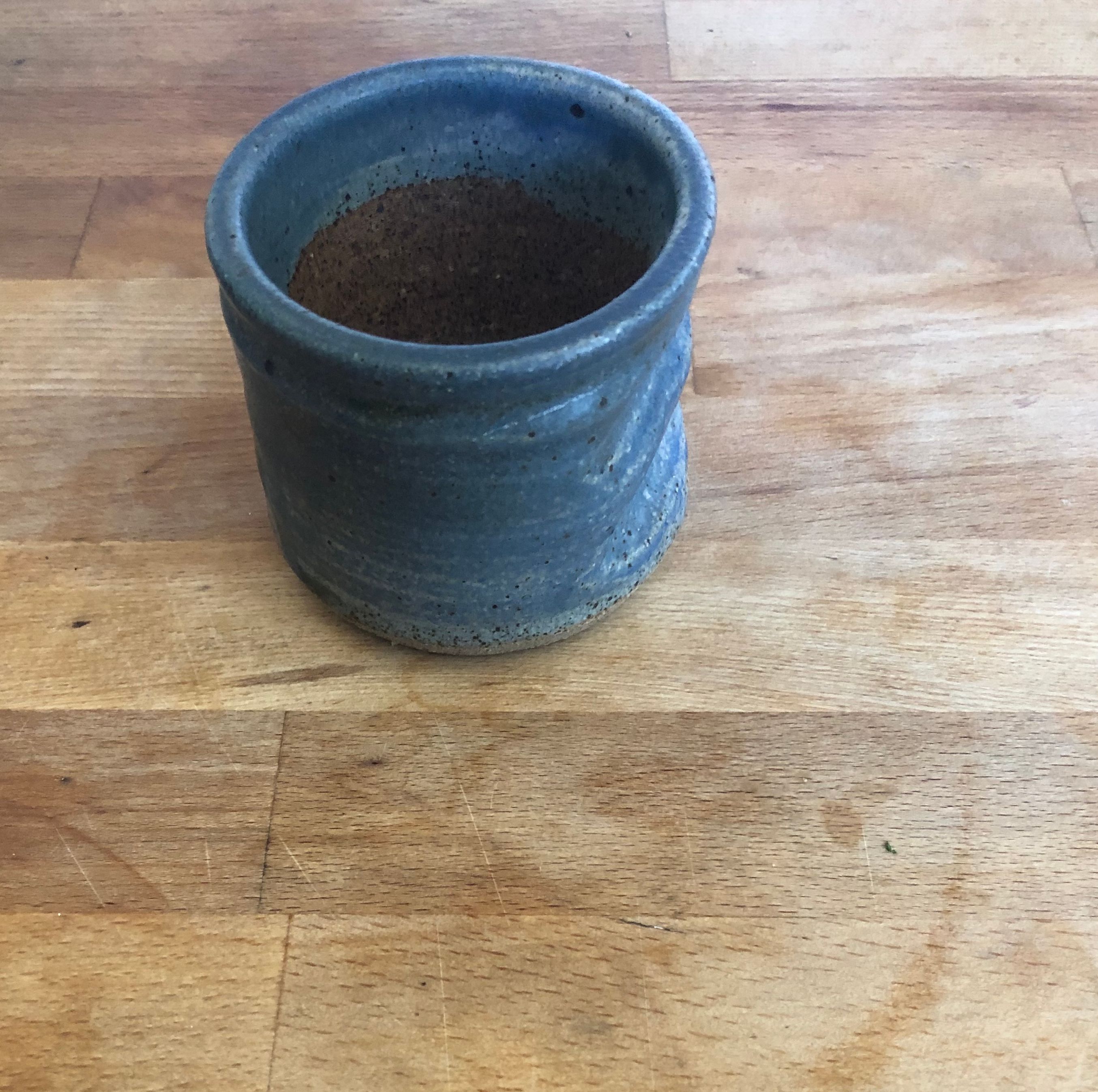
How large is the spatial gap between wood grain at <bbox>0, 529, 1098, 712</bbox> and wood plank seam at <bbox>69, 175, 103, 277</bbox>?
0.83 feet

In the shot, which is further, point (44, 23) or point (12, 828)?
point (44, 23)

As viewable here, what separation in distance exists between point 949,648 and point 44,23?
3.09 ft

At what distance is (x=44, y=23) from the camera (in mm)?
1016

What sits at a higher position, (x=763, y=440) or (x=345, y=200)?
(x=345, y=200)

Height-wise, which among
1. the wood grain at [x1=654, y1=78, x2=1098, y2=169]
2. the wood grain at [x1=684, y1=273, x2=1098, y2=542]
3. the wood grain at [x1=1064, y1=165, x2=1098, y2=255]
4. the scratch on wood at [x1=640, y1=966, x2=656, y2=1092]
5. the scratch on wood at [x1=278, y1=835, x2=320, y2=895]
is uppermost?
the wood grain at [x1=654, y1=78, x2=1098, y2=169]

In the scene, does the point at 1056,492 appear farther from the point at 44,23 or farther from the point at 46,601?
the point at 44,23

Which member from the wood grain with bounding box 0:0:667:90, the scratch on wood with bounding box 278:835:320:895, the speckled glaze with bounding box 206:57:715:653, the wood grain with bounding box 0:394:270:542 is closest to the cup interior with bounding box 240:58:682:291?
the speckled glaze with bounding box 206:57:715:653

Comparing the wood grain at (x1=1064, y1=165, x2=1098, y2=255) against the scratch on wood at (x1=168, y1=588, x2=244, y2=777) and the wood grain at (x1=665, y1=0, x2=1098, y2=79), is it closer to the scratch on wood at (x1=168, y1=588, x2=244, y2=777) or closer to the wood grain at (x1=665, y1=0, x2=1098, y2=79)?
the wood grain at (x1=665, y1=0, x2=1098, y2=79)

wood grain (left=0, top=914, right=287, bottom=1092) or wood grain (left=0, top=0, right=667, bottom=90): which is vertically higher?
wood grain (left=0, top=0, right=667, bottom=90)

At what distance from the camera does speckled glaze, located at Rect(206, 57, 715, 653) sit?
1.45 feet

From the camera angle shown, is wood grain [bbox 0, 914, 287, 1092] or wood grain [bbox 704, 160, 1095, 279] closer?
wood grain [bbox 0, 914, 287, 1092]

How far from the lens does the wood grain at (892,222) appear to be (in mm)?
805

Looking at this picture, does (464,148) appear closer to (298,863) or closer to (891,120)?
(298,863)

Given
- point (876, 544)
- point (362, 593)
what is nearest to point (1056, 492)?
point (876, 544)
